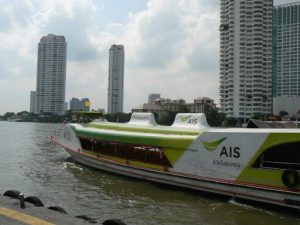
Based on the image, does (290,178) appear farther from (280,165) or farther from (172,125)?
(172,125)

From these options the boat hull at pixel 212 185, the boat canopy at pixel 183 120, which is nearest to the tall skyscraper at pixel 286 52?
the boat canopy at pixel 183 120

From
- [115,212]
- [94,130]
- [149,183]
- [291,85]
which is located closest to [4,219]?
[115,212]

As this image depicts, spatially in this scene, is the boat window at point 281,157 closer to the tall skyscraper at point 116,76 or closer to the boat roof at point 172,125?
the boat roof at point 172,125

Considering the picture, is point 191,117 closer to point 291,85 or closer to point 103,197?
point 103,197

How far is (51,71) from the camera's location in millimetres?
170250

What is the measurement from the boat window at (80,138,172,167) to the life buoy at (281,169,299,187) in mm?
4996

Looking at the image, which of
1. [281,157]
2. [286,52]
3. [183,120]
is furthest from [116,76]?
[281,157]

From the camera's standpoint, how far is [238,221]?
11.9 m

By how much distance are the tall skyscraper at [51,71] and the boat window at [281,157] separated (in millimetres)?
160204

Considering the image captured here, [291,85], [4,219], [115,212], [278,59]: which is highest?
[278,59]

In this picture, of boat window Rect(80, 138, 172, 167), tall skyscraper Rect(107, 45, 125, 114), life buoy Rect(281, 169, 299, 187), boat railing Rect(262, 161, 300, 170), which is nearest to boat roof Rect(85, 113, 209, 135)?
boat window Rect(80, 138, 172, 167)

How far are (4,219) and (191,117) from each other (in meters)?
11.8

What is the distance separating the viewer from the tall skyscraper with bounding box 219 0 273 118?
12381 cm

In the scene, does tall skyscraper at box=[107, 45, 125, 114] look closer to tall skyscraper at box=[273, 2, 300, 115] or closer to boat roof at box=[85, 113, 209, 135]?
tall skyscraper at box=[273, 2, 300, 115]
